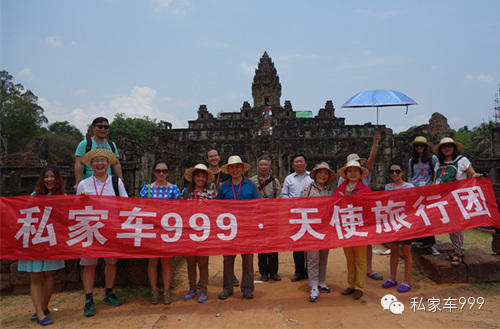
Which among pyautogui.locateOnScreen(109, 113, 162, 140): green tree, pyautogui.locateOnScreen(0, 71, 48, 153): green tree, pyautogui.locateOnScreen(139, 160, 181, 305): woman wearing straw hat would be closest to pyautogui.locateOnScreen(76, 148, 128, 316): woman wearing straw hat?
pyautogui.locateOnScreen(139, 160, 181, 305): woman wearing straw hat

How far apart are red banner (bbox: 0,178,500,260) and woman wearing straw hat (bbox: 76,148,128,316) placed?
0.16 meters

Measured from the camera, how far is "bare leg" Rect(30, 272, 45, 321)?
372cm

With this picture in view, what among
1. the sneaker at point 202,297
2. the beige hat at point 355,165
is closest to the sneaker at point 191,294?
the sneaker at point 202,297

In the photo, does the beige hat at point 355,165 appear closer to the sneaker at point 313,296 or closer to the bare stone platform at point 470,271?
the sneaker at point 313,296

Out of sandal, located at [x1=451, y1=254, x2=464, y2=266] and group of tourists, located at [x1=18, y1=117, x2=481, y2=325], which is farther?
sandal, located at [x1=451, y1=254, x2=464, y2=266]

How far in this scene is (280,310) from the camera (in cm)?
404

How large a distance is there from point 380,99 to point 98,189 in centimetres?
507

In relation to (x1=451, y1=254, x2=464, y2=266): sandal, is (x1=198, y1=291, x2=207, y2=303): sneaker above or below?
below

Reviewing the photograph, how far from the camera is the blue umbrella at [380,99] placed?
5422 millimetres

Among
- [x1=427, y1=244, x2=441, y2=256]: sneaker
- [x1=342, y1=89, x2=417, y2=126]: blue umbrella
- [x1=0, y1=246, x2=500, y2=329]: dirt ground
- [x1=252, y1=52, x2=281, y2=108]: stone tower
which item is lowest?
[x1=0, y1=246, x2=500, y2=329]: dirt ground

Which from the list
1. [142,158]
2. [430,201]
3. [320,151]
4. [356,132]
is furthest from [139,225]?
[356,132]

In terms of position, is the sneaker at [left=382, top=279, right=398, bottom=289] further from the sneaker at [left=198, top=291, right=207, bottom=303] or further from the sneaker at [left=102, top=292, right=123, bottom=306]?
the sneaker at [left=102, top=292, right=123, bottom=306]

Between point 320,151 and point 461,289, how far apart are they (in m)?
25.0

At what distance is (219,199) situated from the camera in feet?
14.4
